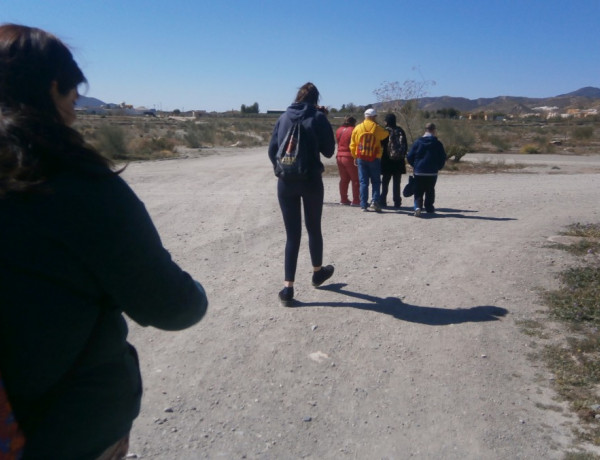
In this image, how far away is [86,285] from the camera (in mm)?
1489

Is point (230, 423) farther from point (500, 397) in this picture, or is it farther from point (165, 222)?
point (165, 222)

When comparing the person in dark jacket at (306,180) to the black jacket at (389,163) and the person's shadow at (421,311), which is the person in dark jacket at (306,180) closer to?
the person's shadow at (421,311)

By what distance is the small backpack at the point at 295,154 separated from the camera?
17.0 ft

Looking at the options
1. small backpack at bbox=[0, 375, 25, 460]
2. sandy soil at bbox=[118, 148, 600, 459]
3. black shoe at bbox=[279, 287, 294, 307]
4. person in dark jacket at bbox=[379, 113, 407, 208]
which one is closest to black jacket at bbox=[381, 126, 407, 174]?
person in dark jacket at bbox=[379, 113, 407, 208]

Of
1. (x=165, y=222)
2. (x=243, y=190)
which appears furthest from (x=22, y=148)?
(x=243, y=190)

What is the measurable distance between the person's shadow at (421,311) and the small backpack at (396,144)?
5589 millimetres

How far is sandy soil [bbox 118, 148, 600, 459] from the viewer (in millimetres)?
3451

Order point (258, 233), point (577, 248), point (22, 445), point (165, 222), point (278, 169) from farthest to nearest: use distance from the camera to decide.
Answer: point (165, 222) → point (258, 233) → point (577, 248) → point (278, 169) → point (22, 445)

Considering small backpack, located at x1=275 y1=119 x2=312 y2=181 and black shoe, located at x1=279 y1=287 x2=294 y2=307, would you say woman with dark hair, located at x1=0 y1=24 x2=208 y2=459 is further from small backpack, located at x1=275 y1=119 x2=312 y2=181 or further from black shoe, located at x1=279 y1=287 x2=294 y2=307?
black shoe, located at x1=279 y1=287 x2=294 y2=307

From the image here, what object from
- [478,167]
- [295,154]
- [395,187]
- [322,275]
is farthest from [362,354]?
[478,167]

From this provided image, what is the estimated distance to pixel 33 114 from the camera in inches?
58.5

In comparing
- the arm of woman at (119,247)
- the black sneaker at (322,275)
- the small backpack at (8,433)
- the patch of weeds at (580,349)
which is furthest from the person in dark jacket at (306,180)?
the small backpack at (8,433)

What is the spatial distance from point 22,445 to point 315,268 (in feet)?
15.0

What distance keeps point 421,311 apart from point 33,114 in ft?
14.6
